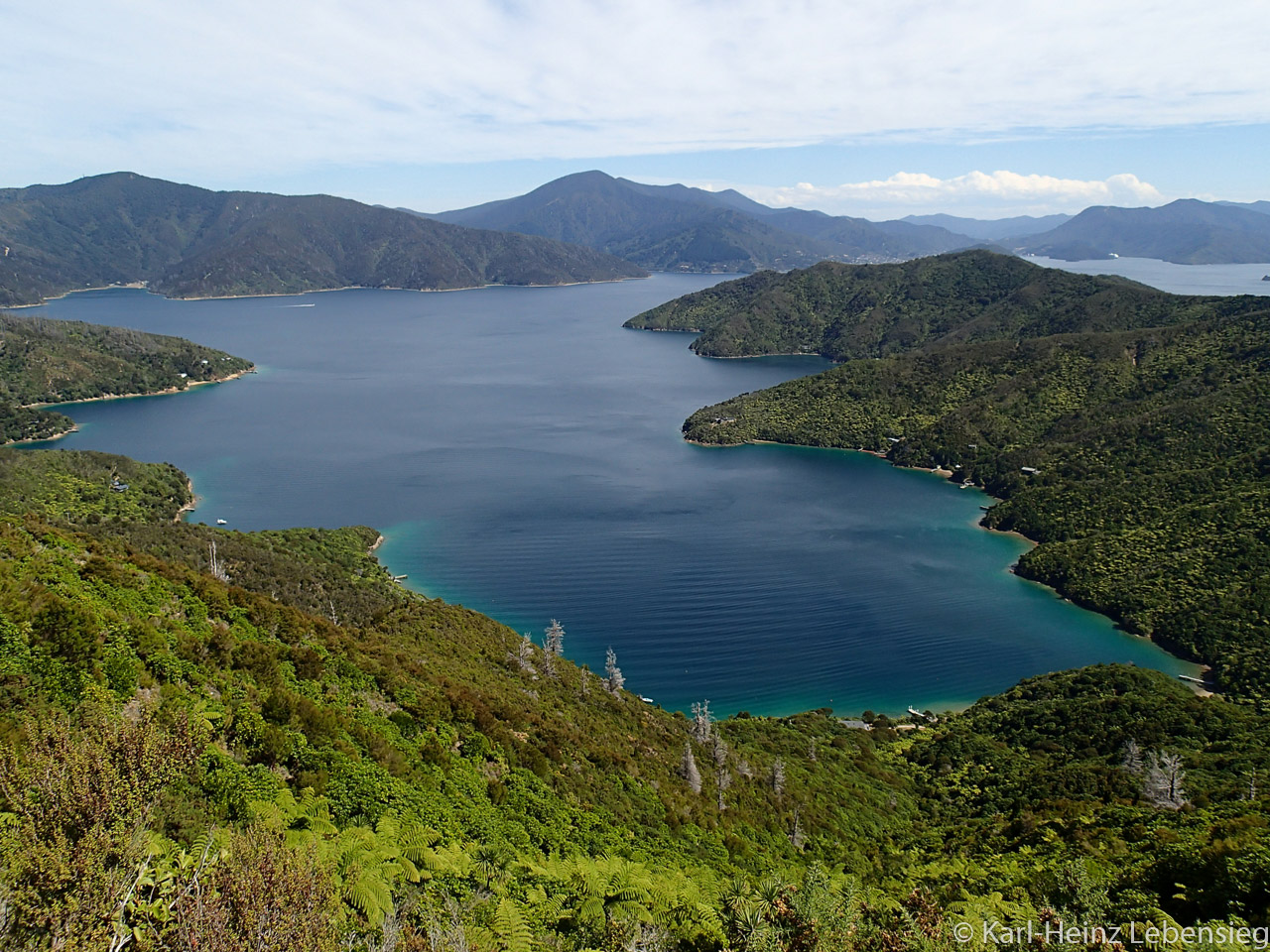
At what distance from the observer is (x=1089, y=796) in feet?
95.7

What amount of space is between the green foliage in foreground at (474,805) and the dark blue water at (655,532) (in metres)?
14.7

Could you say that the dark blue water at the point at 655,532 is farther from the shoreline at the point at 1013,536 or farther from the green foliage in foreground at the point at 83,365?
the green foliage in foreground at the point at 83,365

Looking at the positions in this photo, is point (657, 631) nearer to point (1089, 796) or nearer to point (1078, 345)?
point (1089, 796)

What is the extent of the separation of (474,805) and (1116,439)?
92063mm

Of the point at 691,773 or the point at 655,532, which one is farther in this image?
the point at 655,532

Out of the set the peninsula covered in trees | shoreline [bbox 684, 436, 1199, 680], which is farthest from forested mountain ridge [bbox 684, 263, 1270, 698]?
the peninsula covered in trees

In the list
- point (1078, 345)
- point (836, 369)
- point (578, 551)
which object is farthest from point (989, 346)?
point (578, 551)

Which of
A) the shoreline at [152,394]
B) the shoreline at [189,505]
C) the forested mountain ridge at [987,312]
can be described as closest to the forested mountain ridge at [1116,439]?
the forested mountain ridge at [987,312]

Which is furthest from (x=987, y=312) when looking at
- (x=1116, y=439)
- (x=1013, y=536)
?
(x=1013, y=536)

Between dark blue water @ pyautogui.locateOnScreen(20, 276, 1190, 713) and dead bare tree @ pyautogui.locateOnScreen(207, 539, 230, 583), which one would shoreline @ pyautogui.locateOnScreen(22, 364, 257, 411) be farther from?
dead bare tree @ pyautogui.locateOnScreen(207, 539, 230, 583)

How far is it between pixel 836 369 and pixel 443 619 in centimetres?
10699

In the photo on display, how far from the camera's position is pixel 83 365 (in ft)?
458

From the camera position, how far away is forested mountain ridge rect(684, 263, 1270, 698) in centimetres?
5900

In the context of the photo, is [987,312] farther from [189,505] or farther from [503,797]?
[503,797]
